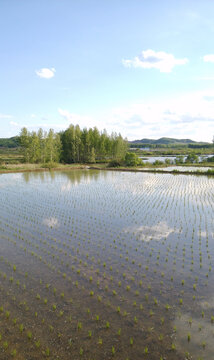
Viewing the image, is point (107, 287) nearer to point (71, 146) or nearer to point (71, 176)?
point (71, 176)

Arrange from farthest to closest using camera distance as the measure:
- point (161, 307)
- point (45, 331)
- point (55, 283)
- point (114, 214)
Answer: point (114, 214)
point (55, 283)
point (161, 307)
point (45, 331)

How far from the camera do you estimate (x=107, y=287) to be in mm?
6199

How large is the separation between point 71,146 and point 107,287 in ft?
170

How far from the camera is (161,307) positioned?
5391 mm

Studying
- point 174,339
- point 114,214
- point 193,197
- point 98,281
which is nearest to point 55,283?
point 98,281

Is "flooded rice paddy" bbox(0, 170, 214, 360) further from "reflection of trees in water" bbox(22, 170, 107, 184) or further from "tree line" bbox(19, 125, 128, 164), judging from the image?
"tree line" bbox(19, 125, 128, 164)

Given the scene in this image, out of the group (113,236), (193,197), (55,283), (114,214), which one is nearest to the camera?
(55,283)

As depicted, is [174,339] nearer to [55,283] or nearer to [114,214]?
[55,283]

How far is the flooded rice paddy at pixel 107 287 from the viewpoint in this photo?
14.3 ft

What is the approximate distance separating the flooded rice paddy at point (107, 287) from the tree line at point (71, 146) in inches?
1539

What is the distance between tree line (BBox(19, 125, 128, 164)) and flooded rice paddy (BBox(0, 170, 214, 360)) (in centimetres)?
3909

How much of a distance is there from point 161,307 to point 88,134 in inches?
2109

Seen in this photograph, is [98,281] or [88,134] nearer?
[98,281]

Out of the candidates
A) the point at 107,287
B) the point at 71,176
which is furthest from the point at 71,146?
the point at 107,287
